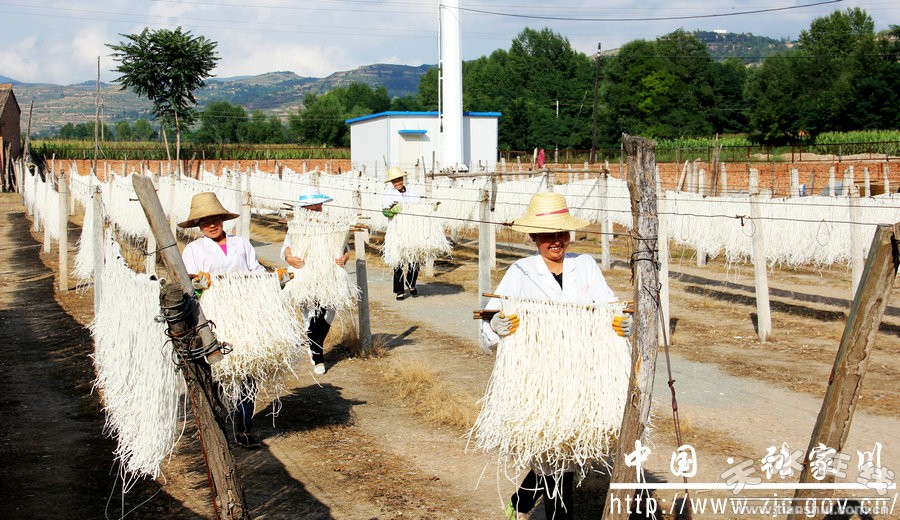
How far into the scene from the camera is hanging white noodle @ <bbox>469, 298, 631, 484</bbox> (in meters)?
4.49

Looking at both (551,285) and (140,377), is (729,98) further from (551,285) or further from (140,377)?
(140,377)

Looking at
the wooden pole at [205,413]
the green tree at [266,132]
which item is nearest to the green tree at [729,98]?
the green tree at [266,132]

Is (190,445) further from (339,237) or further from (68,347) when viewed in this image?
(68,347)

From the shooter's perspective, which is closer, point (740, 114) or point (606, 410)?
point (606, 410)

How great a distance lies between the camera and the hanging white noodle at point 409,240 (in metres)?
13.6

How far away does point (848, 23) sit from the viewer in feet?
306

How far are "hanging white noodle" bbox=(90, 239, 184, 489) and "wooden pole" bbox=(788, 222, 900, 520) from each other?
334cm

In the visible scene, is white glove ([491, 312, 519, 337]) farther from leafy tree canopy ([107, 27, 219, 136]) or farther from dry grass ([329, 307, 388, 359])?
leafy tree canopy ([107, 27, 219, 136])

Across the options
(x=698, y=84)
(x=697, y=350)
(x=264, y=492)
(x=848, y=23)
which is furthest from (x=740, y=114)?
(x=264, y=492)

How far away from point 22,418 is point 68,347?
119 inches

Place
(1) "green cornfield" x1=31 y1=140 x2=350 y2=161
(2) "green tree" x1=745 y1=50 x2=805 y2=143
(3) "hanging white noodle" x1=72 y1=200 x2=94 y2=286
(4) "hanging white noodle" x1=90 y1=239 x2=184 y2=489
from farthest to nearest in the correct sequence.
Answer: (2) "green tree" x1=745 y1=50 x2=805 y2=143
(1) "green cornfield" x1=31 y1=140 x2=350 y2=161
(3) "hanging white noodle" x1=72 y1=200 x2=94 y2=286
(4) "hanging white noodle" x1=90 y1=239 x2=184 y2=489

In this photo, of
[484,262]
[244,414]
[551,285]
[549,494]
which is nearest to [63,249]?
[484,262]

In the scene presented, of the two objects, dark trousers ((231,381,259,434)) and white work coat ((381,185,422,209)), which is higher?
white work coat ((381,185,422,209))

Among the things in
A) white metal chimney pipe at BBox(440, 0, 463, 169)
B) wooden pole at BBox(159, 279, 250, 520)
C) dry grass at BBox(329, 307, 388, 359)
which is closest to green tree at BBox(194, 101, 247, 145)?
white metal chimney pipe at BBox(440, 0, 463, 169)
